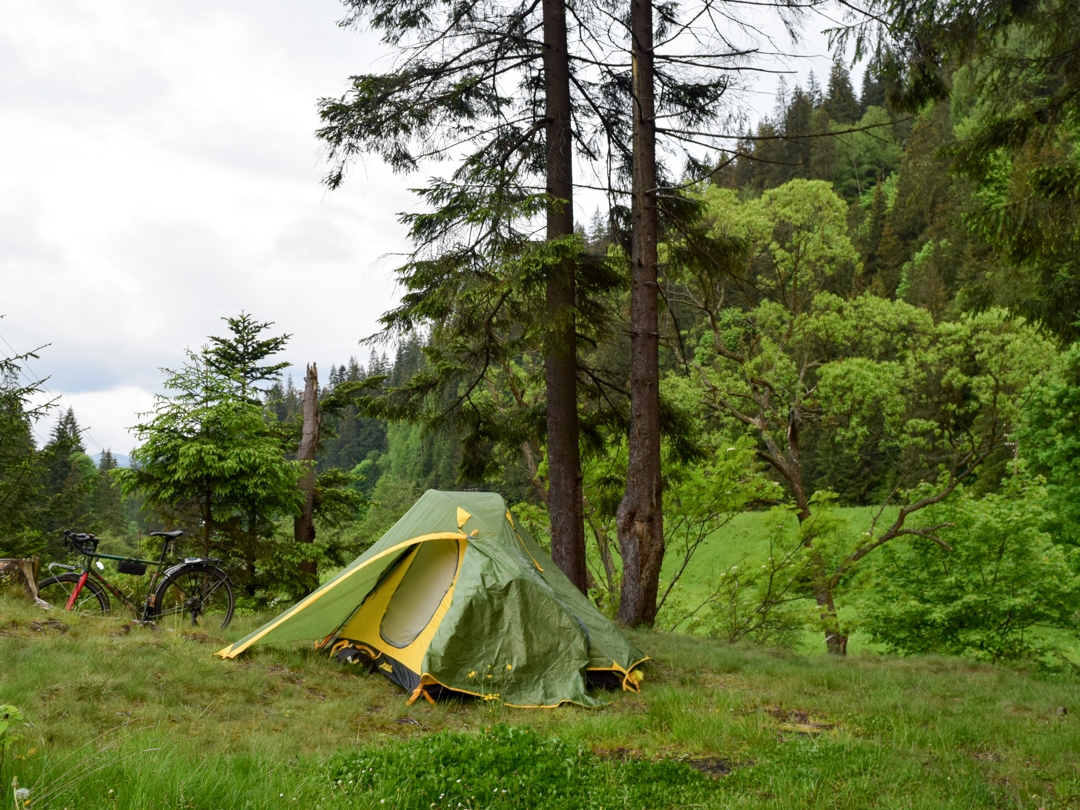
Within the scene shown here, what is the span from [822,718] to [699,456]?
529cm

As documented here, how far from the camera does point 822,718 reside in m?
5.36

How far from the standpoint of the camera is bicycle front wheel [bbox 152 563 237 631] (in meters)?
6.96

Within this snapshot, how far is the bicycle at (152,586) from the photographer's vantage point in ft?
22.7

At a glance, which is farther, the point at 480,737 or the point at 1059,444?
the point at 1059,444

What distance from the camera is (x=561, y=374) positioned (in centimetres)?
933

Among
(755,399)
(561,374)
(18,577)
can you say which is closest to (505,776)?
(18,577)

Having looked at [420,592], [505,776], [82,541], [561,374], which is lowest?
[505,776]

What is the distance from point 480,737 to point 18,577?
18.0ft

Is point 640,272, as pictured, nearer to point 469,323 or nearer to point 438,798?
point 469,323

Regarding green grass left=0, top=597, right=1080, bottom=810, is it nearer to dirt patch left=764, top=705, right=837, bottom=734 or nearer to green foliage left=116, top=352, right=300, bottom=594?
dirt patch left=764, top=705, right=837, bottom=734

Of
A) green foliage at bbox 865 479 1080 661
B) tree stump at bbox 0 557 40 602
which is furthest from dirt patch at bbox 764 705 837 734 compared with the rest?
green foliage at bbox 865 479 1080 661

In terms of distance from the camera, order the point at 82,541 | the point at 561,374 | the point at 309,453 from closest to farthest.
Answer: the point at 82,541 < the point at 561,374 < the point at 309,453

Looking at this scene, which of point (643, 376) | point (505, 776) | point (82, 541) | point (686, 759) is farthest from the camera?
point (643, 376)

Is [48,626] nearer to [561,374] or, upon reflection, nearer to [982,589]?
[561,374]
